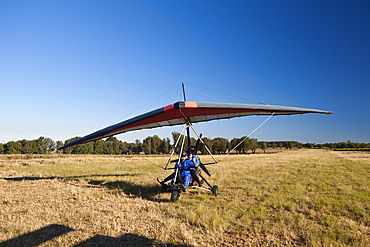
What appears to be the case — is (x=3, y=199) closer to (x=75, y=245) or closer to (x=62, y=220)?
(x=62, y=220)

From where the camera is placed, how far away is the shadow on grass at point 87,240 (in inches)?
132

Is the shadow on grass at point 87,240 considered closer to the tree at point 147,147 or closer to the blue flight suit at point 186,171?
the blue flight suit at point 186,171

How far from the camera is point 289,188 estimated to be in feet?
25.8

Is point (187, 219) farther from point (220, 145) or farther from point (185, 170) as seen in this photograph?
point (220, 145)

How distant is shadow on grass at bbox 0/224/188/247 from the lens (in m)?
3.35

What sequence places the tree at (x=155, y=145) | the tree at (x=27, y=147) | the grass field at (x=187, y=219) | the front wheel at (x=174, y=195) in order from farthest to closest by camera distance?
1. the tree at (x=155, y=145)
2. the tree at (x=27, y=147)
3. the front wheel at (x=174, y=195)
4. the grass field at (x=187, y=219)

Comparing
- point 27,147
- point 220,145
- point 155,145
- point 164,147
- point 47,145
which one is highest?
point 47,145

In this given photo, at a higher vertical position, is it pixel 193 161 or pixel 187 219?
pixel 193 161

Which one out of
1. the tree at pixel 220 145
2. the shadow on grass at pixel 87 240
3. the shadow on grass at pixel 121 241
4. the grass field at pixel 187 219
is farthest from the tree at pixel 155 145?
the shadow on grass at pixel 121 241

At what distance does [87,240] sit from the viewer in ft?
11.4

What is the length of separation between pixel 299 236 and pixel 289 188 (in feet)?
15.7

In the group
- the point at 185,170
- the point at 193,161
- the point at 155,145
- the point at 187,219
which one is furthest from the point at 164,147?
the point at 187,219

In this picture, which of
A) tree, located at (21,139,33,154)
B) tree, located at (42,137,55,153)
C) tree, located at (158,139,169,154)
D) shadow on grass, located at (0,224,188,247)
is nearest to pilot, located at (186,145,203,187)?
shadow on grass, located at (0,224,188,247)

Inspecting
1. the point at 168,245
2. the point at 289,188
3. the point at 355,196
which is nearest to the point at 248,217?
the point at 168,245
